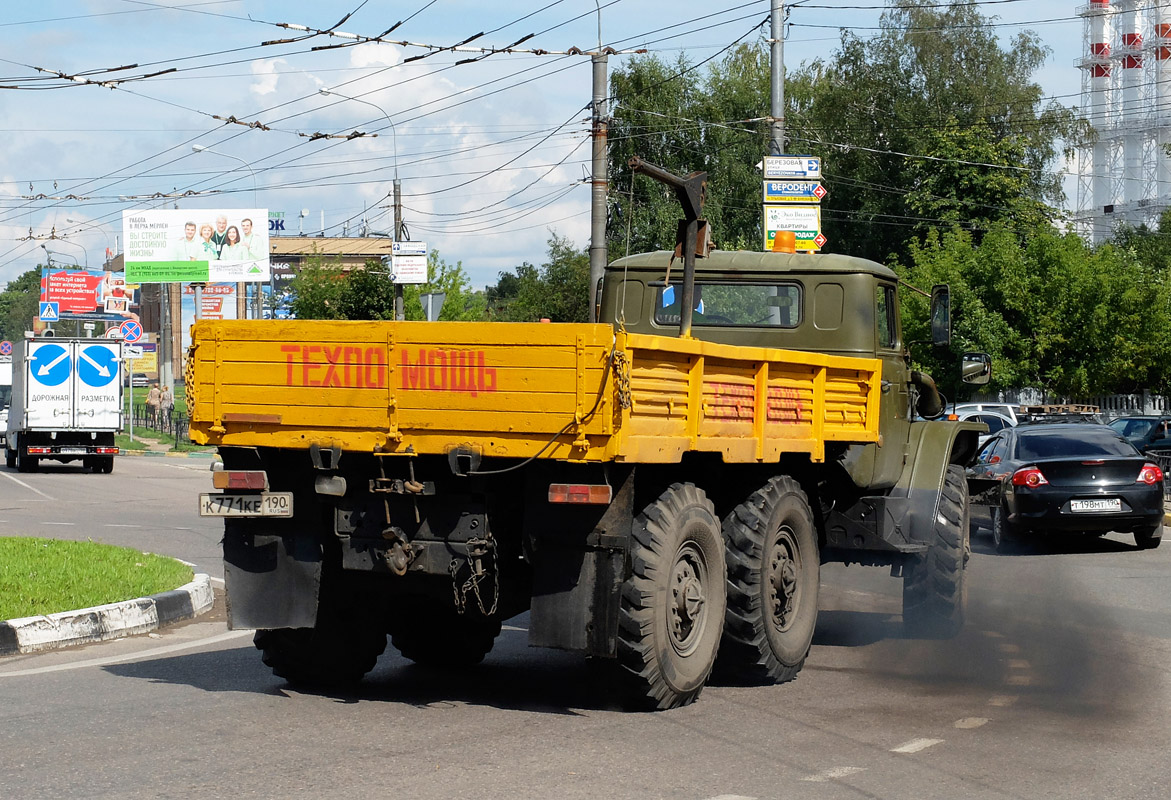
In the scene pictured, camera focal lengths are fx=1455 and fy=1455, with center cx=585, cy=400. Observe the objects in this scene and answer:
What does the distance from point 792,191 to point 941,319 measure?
41.5 ft

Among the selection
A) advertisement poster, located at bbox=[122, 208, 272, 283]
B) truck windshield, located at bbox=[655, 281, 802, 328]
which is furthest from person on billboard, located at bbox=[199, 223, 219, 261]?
truck windshield, located at bbox=[655, 281, 802, 328]

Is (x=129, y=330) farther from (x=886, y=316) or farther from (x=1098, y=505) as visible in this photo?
(x=886, y=316)

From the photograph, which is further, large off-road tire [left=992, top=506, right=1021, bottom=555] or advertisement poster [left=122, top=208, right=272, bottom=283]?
advertisement poster [left=122, top=208, right=272, bottom=283]

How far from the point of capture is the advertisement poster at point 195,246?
5097 centimetres

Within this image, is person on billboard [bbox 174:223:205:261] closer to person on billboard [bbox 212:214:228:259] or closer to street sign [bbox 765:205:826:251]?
person on billboard [bbox 212:214:228:259]

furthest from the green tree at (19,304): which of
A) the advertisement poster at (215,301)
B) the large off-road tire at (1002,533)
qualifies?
the large off-road tire at (1002,533)

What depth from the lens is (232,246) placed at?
169 ft

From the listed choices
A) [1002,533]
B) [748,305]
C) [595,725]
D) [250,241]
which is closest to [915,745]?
[595,725]

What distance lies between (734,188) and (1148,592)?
131ft

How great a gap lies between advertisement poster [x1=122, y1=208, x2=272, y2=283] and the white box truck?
61.8 feet

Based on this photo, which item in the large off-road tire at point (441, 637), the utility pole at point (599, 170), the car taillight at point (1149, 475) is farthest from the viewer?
the utility pole at point (599, 170)

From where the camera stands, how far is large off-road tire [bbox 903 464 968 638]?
31.2ft

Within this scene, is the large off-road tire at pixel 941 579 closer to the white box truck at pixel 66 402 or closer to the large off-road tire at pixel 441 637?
the large off-road tire at pixel 441 637

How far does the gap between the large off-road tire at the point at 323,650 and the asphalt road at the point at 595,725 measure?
0.49 ft
